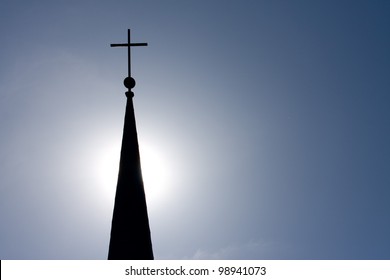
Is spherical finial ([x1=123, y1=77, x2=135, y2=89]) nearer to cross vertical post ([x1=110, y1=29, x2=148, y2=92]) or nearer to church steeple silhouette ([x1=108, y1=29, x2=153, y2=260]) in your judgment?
cross vertical post ([x1=110, y1=29, x2=148, y2=92])

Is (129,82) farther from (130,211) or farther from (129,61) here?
→ (130,211)

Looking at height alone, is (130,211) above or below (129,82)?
below

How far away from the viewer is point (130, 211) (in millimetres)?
14023

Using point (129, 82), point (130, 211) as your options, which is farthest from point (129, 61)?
point (130, 211)

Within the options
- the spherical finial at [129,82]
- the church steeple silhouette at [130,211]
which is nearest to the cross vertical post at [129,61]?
the spherical finial at [129,82]

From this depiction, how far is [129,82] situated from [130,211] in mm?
5355

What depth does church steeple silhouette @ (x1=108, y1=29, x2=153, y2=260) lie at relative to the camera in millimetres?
13266

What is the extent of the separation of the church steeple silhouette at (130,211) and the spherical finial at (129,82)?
1.53 meters

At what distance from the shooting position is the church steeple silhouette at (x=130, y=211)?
13.3 meters

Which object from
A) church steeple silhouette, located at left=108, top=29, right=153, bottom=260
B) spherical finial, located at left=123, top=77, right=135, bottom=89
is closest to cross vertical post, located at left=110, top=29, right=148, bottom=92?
spherical finial, located at left=123, top=77, right=135, bottom=89
